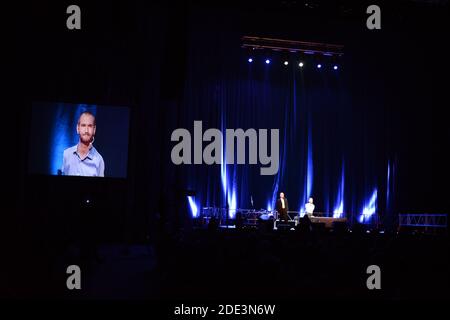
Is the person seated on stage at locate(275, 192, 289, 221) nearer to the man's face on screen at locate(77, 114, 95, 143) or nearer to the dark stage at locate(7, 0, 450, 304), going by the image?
the dark stage at locate(7, 0, 450, 304)

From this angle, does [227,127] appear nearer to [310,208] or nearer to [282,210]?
[282,210]

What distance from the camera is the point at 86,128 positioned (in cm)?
1048

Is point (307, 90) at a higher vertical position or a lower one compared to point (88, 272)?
higher

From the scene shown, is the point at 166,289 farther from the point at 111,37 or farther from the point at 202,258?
the point at 111,37

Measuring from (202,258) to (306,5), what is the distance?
369 inches

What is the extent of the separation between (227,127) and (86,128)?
16.1 ft

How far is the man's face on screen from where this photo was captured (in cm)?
1037

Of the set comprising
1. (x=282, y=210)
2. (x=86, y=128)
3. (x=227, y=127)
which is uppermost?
(x=227, y=127)

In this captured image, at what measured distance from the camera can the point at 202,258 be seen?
4246 mm

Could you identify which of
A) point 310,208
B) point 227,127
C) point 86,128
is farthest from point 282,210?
point 86,128

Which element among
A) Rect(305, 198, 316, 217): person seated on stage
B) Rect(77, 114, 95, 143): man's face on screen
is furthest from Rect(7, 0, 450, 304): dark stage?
Rect(305, 198, 316, 217): person seated on stage
